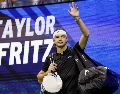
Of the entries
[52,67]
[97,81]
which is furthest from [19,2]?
[97,81]

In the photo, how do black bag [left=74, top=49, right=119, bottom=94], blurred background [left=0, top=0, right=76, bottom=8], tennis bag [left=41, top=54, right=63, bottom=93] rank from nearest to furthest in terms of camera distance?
black bag [left=74, top=49, right=119, bottom=94] → tennis bag [left=41, top=54, right=63, bottom=93] → blurred background [left=0, top=0, right=76, bottom=8]

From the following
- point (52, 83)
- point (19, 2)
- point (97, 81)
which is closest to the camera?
point (97, 81)

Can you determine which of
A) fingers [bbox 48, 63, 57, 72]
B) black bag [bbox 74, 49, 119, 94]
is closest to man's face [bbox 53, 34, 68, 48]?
fingers [bbox 48, 63, 57, 72]

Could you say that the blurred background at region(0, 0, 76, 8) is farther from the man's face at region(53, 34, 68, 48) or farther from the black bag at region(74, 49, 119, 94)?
the black bag at region(74, 49, 119, 94)

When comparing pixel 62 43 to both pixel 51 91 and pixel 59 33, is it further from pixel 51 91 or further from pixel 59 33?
pixel 51 91

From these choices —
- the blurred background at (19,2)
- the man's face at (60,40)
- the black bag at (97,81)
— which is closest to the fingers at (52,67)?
the man's face at (60,40)

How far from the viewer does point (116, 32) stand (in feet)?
16.1

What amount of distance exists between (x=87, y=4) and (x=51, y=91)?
219 cm

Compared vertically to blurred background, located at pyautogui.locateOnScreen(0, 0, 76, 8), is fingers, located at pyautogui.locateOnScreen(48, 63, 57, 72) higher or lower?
lower

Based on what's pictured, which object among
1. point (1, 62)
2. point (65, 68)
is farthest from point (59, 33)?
point (1, 62)

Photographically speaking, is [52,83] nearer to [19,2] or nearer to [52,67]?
[52,67]

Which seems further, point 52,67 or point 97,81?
point 52,67

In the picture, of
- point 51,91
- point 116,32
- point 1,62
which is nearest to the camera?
point 51,91

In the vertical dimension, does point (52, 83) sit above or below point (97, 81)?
below
